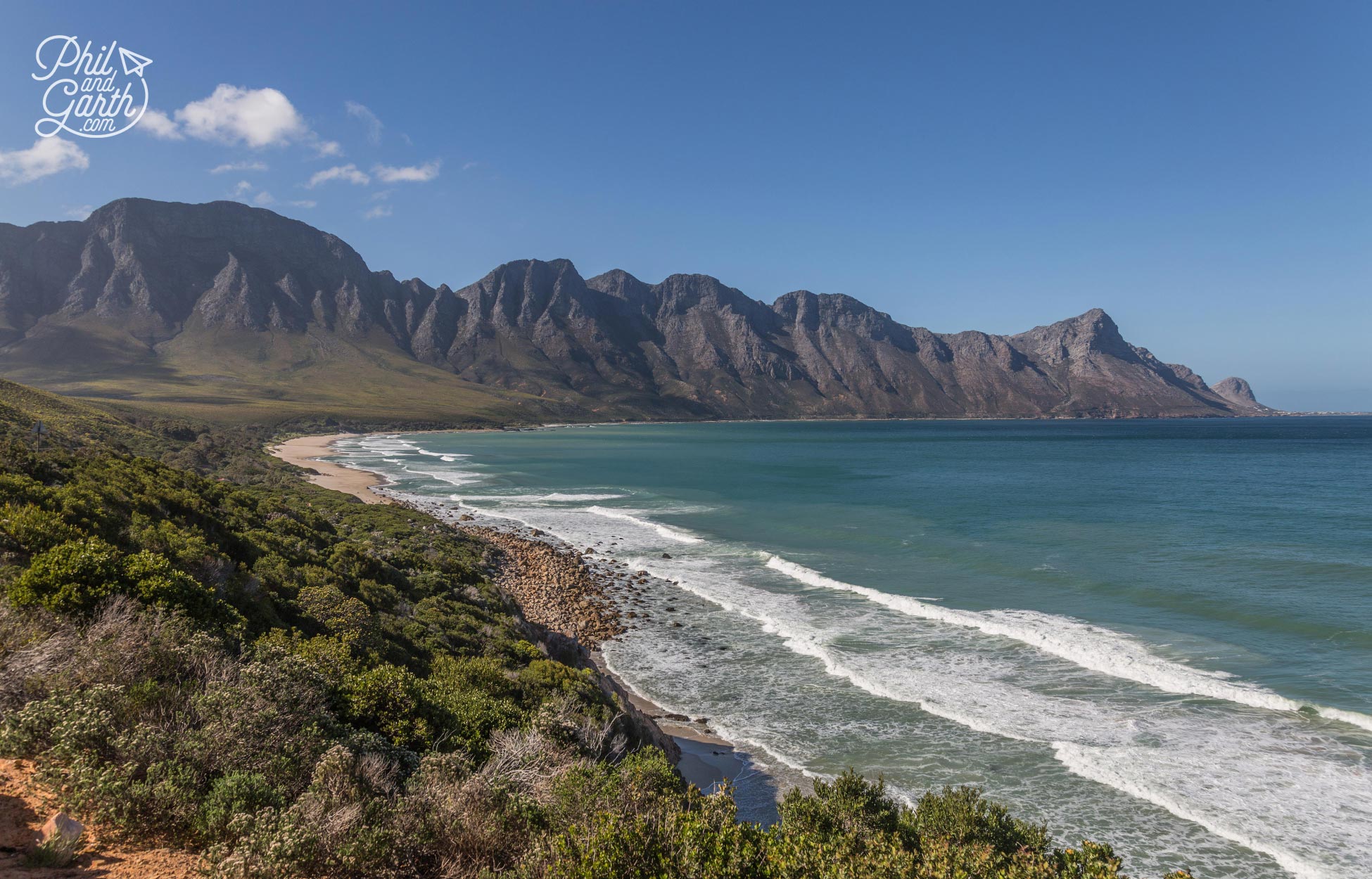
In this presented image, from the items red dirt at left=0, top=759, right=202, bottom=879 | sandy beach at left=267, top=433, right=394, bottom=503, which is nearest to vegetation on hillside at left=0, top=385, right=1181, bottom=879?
red dirt at left=0, top=759, right=202, bottom=879

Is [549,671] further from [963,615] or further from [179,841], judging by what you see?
[963,615]

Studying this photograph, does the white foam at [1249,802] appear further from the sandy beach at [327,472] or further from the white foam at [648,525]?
the sandy beach at [327,472]

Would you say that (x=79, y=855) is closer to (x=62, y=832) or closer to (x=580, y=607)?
(x=62, y=832)

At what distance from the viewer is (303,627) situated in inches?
629

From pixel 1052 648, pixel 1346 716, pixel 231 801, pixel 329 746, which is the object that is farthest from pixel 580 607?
pixel 1346 716

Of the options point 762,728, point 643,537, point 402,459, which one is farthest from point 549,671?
point 402,459

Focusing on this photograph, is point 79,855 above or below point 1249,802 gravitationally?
above

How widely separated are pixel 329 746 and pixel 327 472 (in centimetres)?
8327

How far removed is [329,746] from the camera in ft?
30.1

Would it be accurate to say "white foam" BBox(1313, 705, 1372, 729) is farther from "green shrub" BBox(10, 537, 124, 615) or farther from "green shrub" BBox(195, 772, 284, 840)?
"green shrub" BBox(10, 537, 124, 615)

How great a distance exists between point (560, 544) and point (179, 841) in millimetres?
38264

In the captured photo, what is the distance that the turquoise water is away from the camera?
1587cm

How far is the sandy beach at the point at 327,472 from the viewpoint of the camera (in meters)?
64.4

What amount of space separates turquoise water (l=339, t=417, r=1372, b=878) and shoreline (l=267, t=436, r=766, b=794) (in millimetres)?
1023
